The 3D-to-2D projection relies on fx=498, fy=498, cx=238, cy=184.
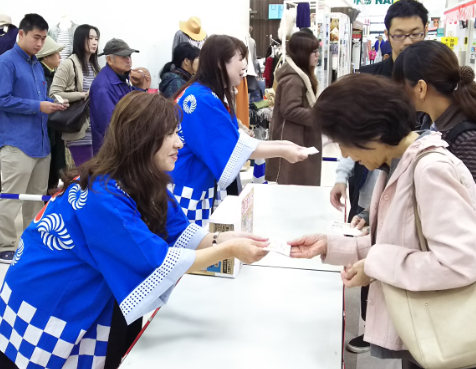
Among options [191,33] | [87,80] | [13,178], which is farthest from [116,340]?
[191,33]

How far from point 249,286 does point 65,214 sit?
2.30 feet

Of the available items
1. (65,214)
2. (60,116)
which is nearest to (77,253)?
(65,214)

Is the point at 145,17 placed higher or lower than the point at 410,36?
higher

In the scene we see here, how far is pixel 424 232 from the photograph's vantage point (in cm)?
116

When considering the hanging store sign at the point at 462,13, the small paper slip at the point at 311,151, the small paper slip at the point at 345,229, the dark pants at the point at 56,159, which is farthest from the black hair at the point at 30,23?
the hanging store sign at the point at 462,13

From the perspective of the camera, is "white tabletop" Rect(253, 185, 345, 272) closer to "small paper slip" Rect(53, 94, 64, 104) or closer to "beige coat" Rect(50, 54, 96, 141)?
"small paper slip" Rect(53, 94, 64, 104)

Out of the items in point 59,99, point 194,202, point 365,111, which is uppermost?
point 365,111

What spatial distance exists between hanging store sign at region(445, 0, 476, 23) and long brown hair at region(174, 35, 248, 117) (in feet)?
10.3

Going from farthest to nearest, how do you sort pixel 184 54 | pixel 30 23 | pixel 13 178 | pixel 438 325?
pixel 184 54 → pixel 13 178 → pixel 30 23 → pixel 438 325

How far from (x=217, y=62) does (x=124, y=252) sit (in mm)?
1329

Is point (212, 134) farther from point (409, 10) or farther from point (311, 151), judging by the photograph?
point (409, 10)

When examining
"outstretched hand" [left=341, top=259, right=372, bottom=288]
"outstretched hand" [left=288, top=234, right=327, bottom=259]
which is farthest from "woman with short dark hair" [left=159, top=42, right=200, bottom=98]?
"outstretched hand" [left=341, top=259, right=372, bottom=288]

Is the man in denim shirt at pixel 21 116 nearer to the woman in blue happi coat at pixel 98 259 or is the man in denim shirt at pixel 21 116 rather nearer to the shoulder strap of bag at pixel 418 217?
the woman in blue happi coat at pixel 98 259

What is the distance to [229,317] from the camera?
1541mm
